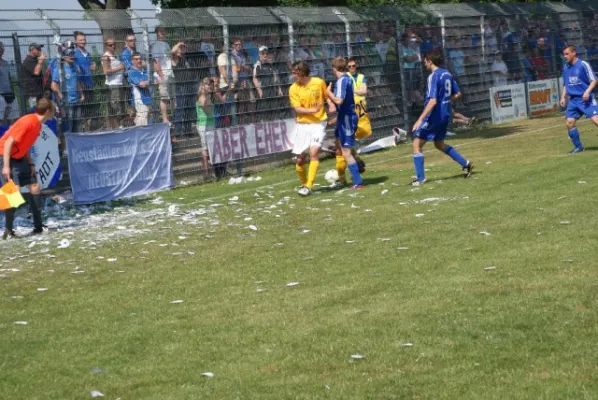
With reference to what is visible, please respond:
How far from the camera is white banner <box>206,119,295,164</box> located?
20.8 metres

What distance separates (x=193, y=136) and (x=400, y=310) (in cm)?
1305

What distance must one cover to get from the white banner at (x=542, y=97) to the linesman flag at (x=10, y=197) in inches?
780

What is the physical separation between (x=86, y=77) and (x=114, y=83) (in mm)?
631

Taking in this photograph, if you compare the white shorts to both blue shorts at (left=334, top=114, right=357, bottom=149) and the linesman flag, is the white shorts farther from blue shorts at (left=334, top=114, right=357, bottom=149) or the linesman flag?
the linesman flag

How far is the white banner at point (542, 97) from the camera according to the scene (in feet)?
100

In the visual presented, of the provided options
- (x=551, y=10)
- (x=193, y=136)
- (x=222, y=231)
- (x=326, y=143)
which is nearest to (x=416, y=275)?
(x=222, y=231)

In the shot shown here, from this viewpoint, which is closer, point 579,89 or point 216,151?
point 579,89

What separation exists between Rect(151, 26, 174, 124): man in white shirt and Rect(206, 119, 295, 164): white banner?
111cm

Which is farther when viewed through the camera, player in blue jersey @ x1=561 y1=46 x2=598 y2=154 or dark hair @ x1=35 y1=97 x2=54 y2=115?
player in blue jersey @ x1=561 y1=46 x2=598 y2=154

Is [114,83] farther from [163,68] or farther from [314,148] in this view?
[314,148]

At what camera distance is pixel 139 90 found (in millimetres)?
19562

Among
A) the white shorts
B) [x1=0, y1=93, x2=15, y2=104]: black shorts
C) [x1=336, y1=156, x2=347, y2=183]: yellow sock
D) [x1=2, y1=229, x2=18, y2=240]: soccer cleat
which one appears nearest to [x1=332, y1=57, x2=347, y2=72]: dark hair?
the white shorts

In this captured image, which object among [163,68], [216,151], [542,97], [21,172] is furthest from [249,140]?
[542,97]

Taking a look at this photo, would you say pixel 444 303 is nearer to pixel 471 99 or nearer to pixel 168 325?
pixel 168 325
